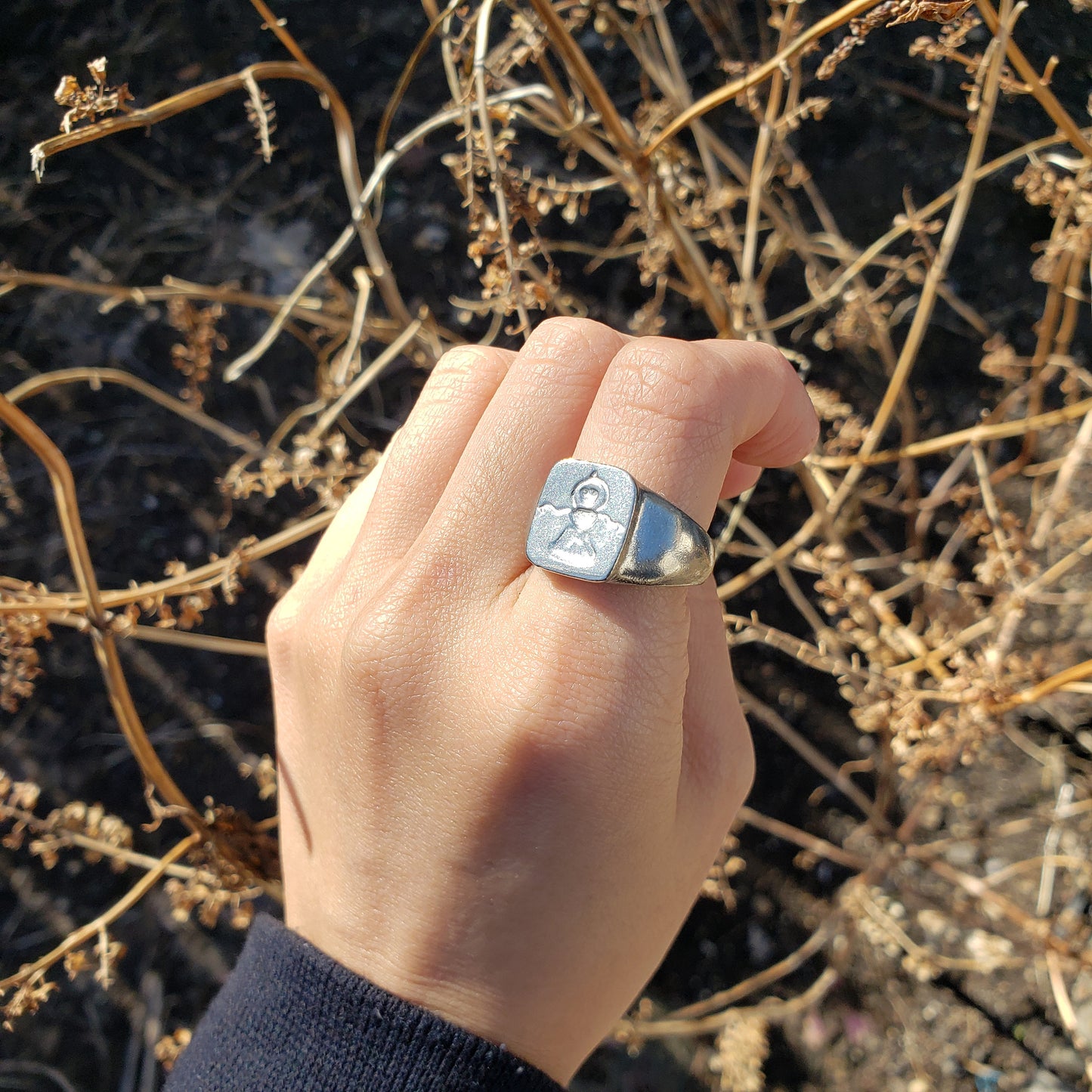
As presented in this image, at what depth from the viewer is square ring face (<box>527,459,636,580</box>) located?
1.04 m

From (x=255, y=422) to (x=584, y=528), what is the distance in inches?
80.8

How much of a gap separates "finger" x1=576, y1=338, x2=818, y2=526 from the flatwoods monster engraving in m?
0.07

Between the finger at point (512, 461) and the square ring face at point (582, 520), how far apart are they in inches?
2.9

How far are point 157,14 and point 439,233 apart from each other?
4.25 ft

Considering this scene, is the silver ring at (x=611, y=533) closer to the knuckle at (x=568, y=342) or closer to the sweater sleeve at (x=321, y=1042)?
the knuckle at (x=568, y=342)

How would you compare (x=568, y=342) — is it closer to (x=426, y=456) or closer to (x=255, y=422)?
(x=426, y=456)

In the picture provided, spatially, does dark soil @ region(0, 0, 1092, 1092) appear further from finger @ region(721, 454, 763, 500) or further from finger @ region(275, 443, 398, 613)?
finger @ region(275, 443, 398, 613)

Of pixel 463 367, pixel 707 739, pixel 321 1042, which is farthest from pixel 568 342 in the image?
pixel 321 1042

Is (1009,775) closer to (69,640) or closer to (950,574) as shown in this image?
(950,574)

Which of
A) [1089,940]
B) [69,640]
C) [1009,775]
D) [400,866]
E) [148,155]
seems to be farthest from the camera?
[148,155]

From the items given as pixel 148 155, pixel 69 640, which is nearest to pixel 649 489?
pixel 69 640

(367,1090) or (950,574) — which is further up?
(367,1090)

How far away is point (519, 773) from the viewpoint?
3.68 feet

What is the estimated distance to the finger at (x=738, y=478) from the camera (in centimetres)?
149
